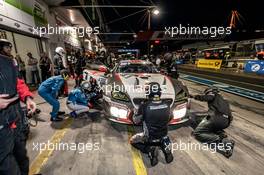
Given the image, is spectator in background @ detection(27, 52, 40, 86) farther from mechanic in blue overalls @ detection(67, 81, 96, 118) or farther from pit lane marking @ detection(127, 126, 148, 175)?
pit lane marking @ detection(127, 126, 148, 175)

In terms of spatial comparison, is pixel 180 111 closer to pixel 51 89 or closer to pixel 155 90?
pixel 155 90

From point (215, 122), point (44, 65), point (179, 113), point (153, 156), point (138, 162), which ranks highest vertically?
point (44, 65)

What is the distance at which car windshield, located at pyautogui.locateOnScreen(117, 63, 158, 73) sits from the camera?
5.61 m

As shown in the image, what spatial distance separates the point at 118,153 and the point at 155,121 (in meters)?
0.90

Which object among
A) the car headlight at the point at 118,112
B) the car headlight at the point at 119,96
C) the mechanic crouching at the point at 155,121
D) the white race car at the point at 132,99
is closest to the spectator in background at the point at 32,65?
the white race car at the point at 132,99

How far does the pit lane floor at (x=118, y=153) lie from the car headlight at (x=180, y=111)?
0.45 m

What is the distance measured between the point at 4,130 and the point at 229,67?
804 inches

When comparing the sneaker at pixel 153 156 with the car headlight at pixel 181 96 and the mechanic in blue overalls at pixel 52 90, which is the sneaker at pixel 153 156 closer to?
the car headlight at pixel 181 96

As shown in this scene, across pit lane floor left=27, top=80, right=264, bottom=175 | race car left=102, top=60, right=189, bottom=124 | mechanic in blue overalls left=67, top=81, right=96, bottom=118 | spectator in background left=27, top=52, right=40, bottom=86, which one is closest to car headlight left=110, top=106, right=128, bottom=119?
race car left=102, top=60, right=189, bottom=124

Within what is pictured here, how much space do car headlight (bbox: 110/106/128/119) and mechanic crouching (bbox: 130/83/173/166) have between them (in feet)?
1.87

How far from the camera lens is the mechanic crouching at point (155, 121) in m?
2.85

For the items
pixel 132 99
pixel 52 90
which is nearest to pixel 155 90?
pixel 132 99

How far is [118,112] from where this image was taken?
11.9ft

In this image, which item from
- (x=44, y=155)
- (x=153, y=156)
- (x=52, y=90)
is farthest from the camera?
(x=52, y=90)
